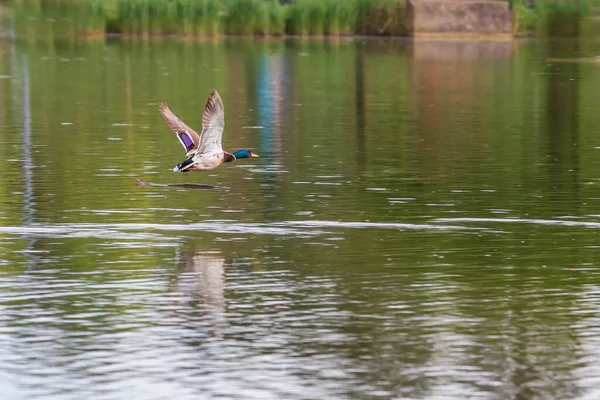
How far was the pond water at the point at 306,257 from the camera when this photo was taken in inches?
431

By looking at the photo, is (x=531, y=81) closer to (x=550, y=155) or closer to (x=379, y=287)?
(x=550, y=155)

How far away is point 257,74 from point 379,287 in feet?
114

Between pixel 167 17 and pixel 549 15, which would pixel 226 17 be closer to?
pixel 167 17

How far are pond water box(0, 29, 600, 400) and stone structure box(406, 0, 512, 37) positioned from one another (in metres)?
42.6

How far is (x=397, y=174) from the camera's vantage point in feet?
75.1

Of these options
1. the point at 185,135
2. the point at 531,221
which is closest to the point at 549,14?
the point at 185,135

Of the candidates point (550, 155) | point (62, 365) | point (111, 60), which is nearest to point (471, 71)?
point (111, 60)

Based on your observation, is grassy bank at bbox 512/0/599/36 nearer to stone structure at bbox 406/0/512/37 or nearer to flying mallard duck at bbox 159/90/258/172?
stone structure at bbox 406/0/512/37

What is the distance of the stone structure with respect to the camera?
253 ft

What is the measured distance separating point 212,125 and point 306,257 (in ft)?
9.71

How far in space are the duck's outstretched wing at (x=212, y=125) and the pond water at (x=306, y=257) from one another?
75 cm

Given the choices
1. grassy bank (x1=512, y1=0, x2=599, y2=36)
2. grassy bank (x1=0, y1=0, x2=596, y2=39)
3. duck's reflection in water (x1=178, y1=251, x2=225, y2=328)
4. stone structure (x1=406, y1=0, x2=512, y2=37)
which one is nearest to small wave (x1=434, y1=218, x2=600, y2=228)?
duck's reflection in water (x1=178, y1=251, x2=225, y2=328)

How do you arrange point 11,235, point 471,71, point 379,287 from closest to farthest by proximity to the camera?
point 379,287, point 11,235, point 471,71

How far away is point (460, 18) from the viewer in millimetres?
78688
